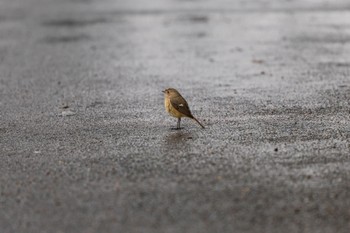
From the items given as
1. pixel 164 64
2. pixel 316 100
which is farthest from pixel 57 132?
Result: pixel 164 64

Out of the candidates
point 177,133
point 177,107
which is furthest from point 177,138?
point 177,107

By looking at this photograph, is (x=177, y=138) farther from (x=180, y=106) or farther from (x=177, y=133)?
(x=180, y=106)

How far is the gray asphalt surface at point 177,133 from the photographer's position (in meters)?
5.54

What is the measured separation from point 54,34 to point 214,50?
466 cm

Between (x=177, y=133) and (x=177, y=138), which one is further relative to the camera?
(x=177, y=133)

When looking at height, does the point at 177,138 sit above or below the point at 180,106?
below

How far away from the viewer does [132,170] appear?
657cm

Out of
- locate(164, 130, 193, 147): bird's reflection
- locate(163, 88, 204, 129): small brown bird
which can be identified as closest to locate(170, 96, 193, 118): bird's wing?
locate(163, 88, 204, 129): small brown bird

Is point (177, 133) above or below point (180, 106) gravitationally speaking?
below

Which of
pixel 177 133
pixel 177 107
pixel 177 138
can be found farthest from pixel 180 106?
pixel 177 138

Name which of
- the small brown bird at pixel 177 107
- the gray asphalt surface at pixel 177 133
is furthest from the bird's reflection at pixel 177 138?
the small brown bird at pixel 177 107

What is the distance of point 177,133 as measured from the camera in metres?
8.00

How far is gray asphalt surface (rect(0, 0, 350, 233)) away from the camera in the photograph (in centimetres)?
554

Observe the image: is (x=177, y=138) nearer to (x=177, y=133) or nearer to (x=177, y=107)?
(x=177, y=133)
